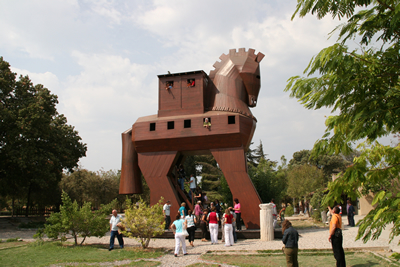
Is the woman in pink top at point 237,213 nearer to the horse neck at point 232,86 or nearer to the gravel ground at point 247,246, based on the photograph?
the gravel ground at point 247,246

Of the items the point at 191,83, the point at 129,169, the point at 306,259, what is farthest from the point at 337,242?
the point at 129,169

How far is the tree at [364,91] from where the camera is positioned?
165 inches

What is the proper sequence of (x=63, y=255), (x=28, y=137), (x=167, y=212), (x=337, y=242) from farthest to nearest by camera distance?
1. (x=28, y=137)
2. (x=167, y=212)
3. (x=63, y=255)
4. (x=337, y=242)

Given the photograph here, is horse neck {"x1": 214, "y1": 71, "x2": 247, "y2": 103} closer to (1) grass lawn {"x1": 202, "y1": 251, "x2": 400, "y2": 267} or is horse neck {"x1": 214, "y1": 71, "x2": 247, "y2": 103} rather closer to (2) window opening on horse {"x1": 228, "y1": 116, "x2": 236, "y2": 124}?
(2) window opening on horse {"x1": 228, "y1": 116, "x2": 236, "y2": 124}

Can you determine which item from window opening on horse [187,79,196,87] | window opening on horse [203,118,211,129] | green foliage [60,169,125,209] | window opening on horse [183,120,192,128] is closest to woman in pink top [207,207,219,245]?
window opening on horse [203,118,211,129]

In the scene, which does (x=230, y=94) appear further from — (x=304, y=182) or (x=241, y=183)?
(x=304, y=182)

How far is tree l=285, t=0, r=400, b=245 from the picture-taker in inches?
165

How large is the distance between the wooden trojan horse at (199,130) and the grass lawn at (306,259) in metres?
5.28

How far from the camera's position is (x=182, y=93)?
17.9m

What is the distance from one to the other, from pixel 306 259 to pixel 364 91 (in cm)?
675

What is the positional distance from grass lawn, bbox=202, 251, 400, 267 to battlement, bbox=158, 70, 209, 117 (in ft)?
28.8

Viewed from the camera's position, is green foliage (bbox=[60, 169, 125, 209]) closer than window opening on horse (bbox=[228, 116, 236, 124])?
No

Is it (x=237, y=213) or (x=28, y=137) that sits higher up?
(x=28, y=137)

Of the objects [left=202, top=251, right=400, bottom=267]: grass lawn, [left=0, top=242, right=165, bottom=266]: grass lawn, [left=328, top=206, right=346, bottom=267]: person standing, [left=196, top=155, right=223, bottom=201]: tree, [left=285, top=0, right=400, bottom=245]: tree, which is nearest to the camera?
[left=285, top=0, right=400, bottom=245]: tree
